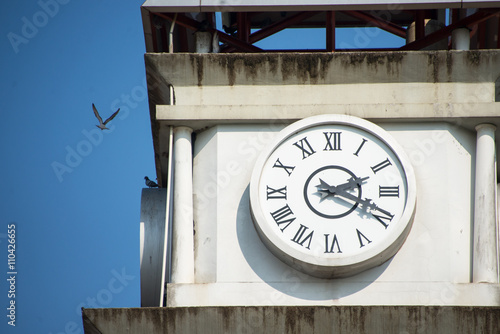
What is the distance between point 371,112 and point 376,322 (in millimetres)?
3794

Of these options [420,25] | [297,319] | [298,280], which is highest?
[420,25]

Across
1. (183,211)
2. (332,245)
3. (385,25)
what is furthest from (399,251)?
(385,25)

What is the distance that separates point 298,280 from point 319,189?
139 centimetres

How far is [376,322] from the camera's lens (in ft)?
65.7

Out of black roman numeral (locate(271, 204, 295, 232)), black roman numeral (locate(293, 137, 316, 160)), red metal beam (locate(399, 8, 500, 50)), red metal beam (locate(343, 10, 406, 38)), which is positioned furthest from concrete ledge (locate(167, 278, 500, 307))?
red metal beam (locate(343, 10, 406, 38))

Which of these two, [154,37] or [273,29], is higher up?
[273,29]

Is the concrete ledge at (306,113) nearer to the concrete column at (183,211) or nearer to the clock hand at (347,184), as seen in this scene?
the concrete column at (183,211)

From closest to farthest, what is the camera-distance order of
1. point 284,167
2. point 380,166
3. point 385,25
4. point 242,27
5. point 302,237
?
point 302,237 → point 380,166 → point 284,167 → point 242,27 → point 385,25

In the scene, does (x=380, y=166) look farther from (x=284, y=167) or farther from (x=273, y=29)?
(x=273, y=29)

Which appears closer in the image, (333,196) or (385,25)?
(333,196)

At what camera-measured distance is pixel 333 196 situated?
21562 mm

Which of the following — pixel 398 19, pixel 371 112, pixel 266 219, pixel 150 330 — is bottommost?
pixel 150 330

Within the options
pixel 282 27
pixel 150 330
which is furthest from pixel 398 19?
pixel 150 330

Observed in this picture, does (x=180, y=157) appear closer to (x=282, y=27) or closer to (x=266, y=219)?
(x=266, y=219)
